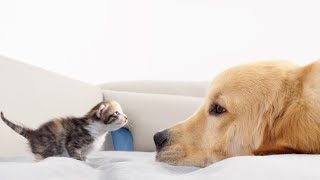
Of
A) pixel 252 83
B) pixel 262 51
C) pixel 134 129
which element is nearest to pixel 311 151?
pixel 252 83

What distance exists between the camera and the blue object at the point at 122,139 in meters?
2.73

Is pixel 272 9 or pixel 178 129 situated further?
pixel 272 9

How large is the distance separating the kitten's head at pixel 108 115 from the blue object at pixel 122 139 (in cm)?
43

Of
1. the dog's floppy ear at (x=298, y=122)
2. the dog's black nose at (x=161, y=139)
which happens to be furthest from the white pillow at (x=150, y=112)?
the dog's floppy ear at (x=298, y=122)

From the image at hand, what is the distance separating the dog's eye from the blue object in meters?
1.41

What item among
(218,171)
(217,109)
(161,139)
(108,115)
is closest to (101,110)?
(108,115)

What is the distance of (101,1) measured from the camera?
360 centimetres

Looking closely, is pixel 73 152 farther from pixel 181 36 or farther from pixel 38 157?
pixel 181 36

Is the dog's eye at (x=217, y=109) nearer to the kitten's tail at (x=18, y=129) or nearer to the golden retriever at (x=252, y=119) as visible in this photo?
the golden retriever at (x=252, y=119)

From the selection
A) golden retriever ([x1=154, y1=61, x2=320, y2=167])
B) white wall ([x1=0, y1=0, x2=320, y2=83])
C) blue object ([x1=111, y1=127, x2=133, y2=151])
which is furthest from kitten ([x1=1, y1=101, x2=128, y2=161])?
white wall ([x1=0, y1=0, x2=320, y2=83])

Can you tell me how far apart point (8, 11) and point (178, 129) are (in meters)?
2.23

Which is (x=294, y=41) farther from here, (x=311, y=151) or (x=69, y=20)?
(x=311, y=151)

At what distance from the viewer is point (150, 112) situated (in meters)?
2.81

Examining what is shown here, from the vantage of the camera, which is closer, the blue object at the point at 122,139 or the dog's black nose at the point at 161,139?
the dog's black nose at the point at 161,139
